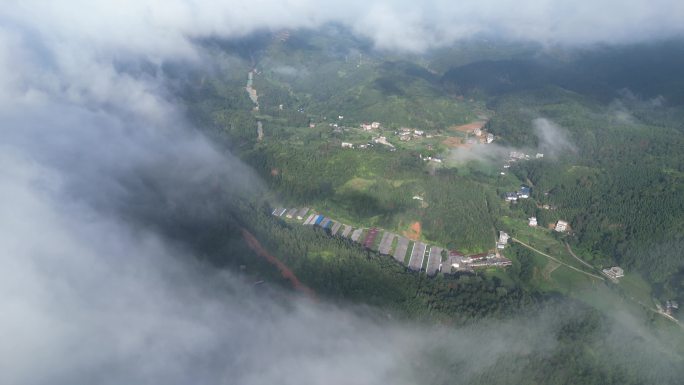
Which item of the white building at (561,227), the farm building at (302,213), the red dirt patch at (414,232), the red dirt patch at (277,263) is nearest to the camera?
the red dirt patch at (277,263)

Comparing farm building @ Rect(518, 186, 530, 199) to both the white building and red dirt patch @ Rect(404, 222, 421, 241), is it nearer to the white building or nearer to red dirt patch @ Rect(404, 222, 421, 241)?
the white building

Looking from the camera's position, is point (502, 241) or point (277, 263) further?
point (502, 241)

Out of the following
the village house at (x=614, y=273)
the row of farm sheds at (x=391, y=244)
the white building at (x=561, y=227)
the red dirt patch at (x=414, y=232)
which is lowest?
the row of farm sheds at (x=391, y=244)

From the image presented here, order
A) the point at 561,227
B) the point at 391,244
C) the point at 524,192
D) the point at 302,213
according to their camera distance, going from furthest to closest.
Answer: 1. the point at 524,192
2. the point at 302,213
3. the point at 561,227
4. the point at 391,244

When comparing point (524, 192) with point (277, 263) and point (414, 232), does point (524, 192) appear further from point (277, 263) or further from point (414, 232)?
point (277, 263)

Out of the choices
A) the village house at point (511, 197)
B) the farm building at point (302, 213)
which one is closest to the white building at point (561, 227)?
the village house at point (511, 197)

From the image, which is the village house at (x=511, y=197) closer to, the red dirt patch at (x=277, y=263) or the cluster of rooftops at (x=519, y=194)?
the cluster of rooftops at (x=519, y=194)

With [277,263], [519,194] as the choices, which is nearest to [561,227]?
[519,194]

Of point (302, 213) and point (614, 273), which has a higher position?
point (614, 273)
